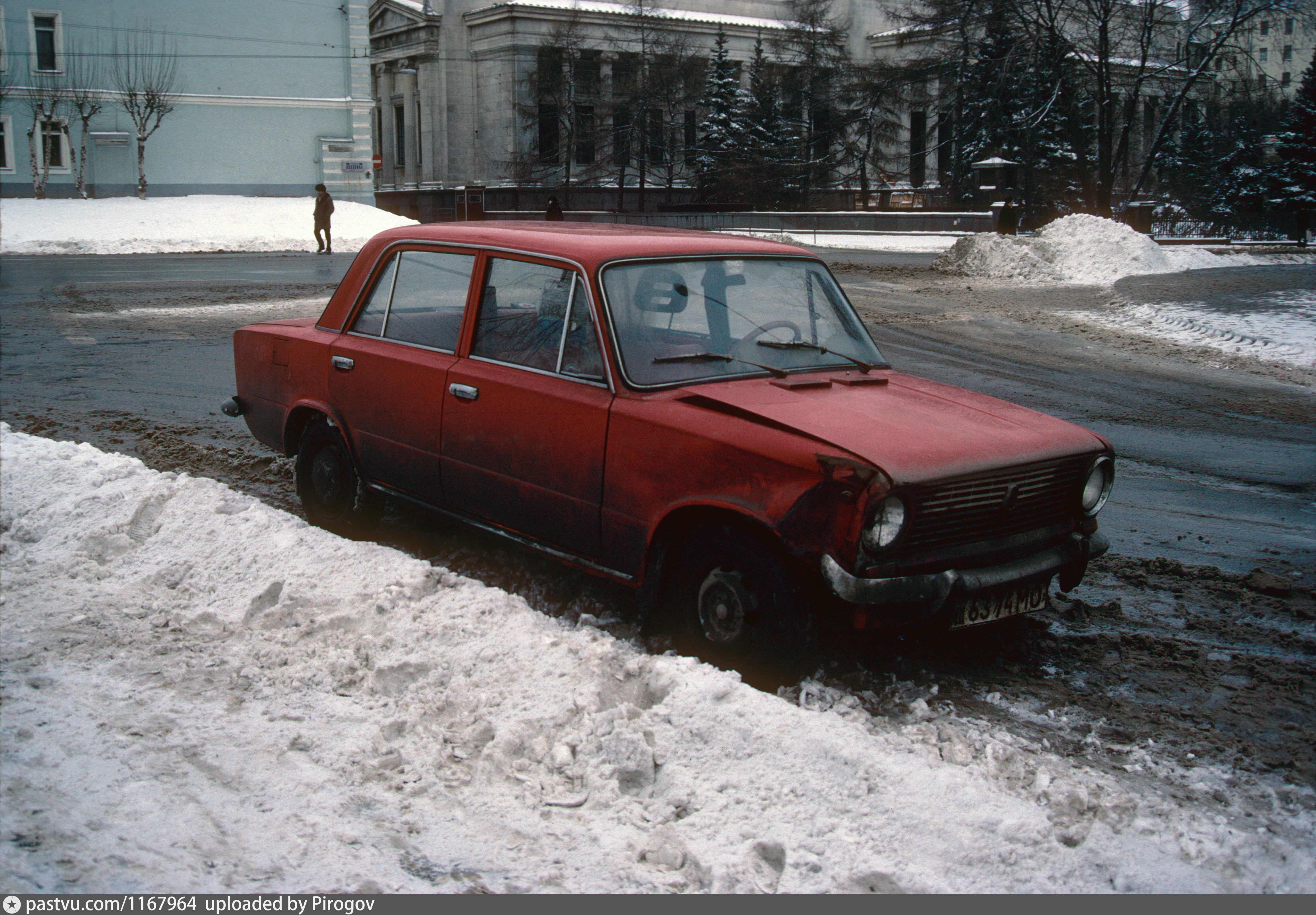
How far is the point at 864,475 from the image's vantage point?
3.67 meters

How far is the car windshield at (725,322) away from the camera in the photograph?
4.47 m

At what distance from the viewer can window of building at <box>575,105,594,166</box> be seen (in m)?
60.0

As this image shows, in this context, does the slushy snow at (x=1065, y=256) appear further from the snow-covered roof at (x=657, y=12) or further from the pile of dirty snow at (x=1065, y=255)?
the snow-covered roof at (x=657, y=12)

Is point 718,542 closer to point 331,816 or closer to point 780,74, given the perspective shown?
point 331,816

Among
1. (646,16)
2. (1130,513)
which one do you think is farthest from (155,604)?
(646,16)

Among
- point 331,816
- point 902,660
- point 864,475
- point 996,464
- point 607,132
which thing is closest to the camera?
point 331,816

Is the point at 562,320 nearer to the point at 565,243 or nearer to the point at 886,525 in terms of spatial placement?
the point at 565,243

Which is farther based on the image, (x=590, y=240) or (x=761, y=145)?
(x=761, y=145)

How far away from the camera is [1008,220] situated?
1244 inches

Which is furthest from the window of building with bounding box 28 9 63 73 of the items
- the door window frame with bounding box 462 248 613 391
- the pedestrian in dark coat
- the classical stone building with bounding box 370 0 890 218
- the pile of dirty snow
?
the door window frame with bounding box 462 248 613 391

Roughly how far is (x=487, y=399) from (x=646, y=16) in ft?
200

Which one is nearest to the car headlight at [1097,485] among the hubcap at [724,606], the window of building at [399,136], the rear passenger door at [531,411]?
the hubcap at [724,606]

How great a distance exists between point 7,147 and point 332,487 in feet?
151

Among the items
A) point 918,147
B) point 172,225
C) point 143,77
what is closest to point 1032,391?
point 172,225
